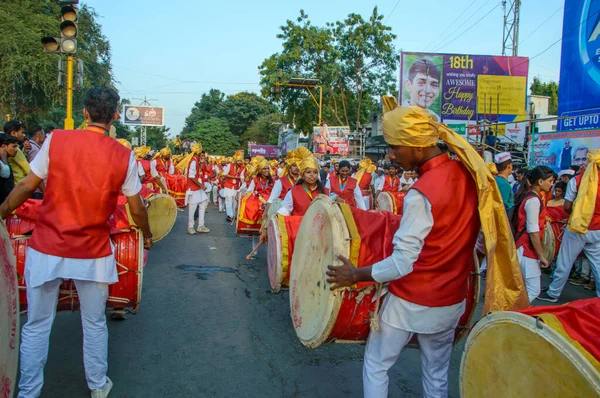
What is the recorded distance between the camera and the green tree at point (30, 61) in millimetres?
17609

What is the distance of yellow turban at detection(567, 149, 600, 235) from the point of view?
5.90 metres

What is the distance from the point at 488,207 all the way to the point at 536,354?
852 millimetres

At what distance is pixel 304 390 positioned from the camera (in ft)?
12.2

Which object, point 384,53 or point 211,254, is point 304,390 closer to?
point 211,254

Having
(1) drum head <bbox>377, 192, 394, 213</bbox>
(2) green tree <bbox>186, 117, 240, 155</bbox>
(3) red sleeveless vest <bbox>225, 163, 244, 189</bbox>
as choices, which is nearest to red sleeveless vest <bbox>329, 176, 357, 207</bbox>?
(1) drum head <bbox>377, 192, 394, 213</bbox>

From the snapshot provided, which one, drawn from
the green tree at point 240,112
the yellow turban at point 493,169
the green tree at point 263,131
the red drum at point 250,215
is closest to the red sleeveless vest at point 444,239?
the yellow turban at point 493,169

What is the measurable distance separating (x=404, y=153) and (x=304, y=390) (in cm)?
219

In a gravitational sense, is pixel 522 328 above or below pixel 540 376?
above

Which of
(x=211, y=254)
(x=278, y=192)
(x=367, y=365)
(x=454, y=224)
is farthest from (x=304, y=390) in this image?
(x=211, y=254)

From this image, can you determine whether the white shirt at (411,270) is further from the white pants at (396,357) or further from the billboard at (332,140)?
the billboard at (332,140)

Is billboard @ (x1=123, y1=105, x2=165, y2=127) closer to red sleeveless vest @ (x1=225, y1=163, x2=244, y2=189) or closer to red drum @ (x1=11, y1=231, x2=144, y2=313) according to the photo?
red sleeveless vest @ (x1=225, y1=163, x2=244, y2=189)

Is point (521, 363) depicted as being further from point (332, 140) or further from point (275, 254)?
point (332, 140)

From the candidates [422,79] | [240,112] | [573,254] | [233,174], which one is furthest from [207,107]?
[573,254]

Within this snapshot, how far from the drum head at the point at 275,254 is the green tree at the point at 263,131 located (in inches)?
2421
